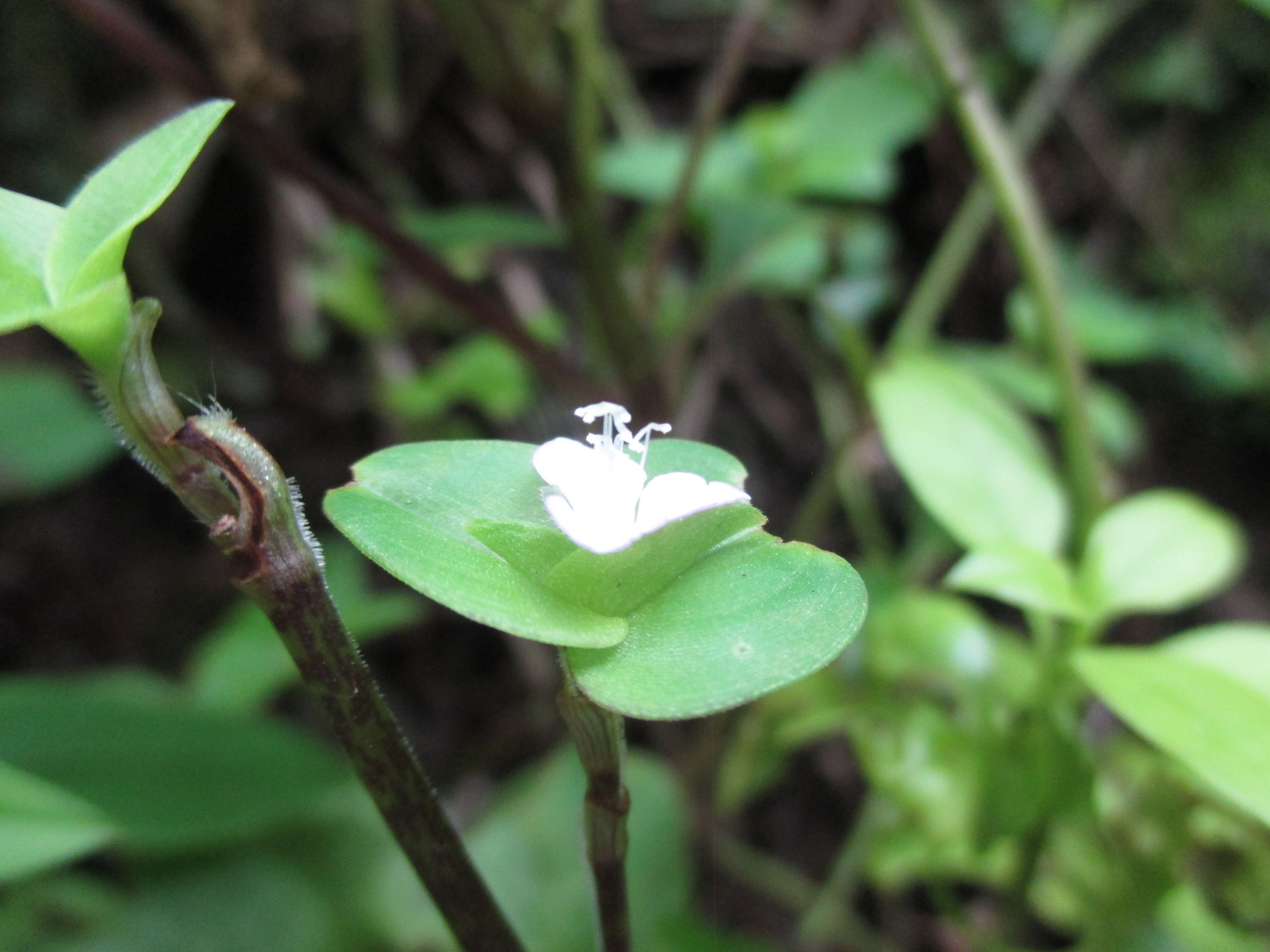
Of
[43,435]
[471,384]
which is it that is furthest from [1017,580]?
[43,435]

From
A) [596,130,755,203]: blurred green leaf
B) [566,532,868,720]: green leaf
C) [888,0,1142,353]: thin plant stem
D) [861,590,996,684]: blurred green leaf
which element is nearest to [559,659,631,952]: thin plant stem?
[566,532,868,720]: green leaf

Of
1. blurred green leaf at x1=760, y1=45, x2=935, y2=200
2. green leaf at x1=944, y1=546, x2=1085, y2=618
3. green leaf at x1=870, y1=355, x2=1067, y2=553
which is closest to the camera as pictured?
green leaf at x1=944, y1=546, x2=1085, y2=618

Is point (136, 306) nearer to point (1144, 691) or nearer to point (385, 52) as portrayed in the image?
point (1144, 691)

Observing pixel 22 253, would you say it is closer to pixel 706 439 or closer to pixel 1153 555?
pixel 1153 555

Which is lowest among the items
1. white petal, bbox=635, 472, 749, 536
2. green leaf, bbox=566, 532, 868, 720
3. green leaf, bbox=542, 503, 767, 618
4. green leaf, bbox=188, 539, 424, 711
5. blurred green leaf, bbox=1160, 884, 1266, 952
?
blurred green leaf, bbox=1160, 884, 1266, 952

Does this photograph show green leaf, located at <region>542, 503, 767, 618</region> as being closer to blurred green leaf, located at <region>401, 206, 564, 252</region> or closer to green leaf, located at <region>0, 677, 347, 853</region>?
green leaf, located at <region>0, 677, 347, 853</region>

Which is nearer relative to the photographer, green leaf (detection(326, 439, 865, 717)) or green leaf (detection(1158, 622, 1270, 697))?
green leaf (detection(326, 439, 865, 717))

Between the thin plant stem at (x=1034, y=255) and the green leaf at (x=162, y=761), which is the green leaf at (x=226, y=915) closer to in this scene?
the green leaf at (x=162, y=761)
